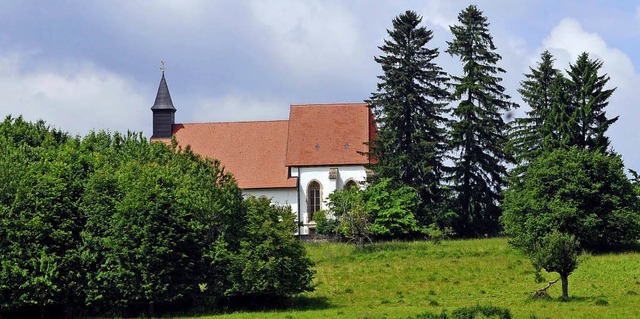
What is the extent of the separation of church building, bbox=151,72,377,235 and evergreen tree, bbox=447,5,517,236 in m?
7.47

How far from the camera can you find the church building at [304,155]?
2793 inches

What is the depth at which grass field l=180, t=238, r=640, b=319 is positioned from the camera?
37.0 meters

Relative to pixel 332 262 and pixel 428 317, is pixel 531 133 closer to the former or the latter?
pixel 332 262

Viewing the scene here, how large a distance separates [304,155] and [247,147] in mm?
4657

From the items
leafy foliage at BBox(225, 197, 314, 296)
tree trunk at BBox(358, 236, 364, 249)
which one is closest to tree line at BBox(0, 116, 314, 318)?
leafy foliage at BBox(225, 197, 314, 296)

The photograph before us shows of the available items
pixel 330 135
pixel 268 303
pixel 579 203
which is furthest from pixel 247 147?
pixel 268 303

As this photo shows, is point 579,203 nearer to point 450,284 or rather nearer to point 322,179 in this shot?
point 450,284

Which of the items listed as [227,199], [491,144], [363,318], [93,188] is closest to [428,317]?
[363,318]

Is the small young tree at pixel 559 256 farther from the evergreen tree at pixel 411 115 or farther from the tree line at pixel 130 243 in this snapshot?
the evergreen tree at pixel 411 115

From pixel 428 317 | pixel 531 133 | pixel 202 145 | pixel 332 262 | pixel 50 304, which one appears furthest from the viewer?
pixel 202 145

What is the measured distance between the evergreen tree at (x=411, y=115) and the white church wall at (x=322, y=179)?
4.95 metres

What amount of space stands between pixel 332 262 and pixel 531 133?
19060 mm

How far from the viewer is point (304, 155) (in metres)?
71.4

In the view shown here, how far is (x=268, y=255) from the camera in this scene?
41844mm
